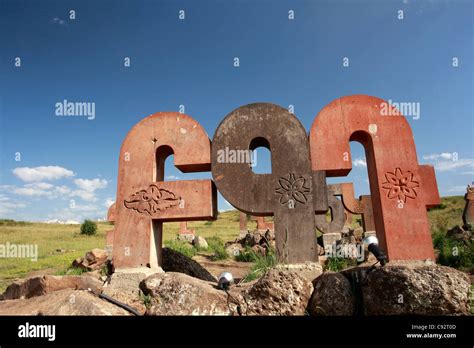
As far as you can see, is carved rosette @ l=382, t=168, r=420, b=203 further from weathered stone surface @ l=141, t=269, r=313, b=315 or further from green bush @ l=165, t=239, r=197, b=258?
green bush @ l=165, t=239, r=197, b=258

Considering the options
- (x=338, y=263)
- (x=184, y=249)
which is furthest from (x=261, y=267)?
(x=184, y=249)

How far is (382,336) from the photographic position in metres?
3.13

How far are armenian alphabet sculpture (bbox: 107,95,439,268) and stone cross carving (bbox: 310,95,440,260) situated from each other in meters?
0.02

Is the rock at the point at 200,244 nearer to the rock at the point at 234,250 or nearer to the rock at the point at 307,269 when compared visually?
the rock at the point at 234,250

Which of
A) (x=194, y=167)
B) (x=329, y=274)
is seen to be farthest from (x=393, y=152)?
(x=194, y=167)

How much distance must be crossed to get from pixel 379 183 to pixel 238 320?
11.8 ft

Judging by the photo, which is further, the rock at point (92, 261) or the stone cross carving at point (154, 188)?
the rock at point (92, 261)

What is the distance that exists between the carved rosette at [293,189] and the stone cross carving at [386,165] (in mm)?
409

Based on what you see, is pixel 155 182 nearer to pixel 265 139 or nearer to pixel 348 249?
pixel 265 139

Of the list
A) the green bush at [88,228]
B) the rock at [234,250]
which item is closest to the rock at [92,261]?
the rock at [234,250]

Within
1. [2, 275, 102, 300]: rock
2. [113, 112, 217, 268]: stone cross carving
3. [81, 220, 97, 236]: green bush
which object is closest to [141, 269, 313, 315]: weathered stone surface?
[2, 275, 102, 300]: rock

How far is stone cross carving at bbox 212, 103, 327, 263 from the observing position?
18.0 feet

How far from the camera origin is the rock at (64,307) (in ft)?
11.3

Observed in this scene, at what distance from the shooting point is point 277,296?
12.1 feet
